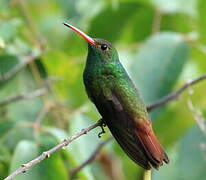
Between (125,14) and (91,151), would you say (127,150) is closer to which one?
(91,151)

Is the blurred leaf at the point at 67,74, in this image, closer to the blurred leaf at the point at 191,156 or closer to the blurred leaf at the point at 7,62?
the blurred leaf at the point at 7,62

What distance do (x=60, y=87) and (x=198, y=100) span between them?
2.72ft

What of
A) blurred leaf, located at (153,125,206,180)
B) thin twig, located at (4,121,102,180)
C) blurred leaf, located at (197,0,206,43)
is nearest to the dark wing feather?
thin twig, located at (4,121,102,180)

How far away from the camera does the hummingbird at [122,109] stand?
3.00 metres

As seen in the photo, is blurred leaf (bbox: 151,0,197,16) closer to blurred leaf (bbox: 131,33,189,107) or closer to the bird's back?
blurred leaf (bbox: 131,33,189,107)

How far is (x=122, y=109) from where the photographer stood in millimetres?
3068

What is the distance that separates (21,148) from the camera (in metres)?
3.39

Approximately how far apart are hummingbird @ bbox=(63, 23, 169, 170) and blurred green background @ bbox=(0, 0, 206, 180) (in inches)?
17.3

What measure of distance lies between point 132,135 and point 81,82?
1450 millimetres

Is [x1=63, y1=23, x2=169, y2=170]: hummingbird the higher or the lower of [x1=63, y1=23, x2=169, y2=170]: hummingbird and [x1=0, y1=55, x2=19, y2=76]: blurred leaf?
the lower

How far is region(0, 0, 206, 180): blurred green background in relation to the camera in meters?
3.69

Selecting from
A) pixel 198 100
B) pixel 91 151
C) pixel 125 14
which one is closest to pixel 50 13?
pixel 125 14

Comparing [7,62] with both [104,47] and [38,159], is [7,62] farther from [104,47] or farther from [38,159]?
[38,159]

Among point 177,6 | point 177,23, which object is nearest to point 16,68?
point 177,6
